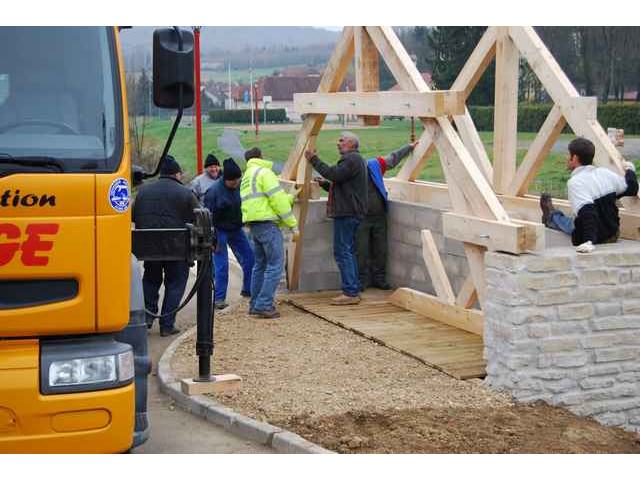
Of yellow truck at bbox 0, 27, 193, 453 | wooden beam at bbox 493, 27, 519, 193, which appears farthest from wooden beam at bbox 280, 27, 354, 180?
yellow truck at bbox 0, 27, 193, 453

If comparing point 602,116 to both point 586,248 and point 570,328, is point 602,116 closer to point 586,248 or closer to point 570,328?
point 586,248

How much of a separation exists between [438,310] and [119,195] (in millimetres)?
5828

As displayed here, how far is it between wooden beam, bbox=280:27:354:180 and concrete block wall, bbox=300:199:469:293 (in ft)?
2.20

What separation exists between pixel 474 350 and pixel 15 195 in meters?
5.25

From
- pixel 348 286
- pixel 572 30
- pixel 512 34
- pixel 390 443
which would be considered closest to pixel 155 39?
pixel 390 443

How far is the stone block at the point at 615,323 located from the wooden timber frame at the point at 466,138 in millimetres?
802

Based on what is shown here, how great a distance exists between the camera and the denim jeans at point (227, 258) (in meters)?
12.2

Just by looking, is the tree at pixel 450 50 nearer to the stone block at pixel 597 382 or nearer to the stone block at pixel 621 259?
the stone block at pixel 621 259

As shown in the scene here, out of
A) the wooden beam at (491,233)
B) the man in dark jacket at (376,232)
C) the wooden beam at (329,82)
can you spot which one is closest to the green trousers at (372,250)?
the man in dark jacket at (376,232)

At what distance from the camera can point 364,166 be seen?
39.2 feet

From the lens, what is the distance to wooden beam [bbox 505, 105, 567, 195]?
10577mm

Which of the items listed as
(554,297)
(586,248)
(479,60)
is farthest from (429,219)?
(554,297)

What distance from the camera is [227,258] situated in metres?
12.1

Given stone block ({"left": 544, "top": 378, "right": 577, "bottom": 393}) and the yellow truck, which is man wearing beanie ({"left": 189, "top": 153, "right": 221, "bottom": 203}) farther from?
the yellow truck
